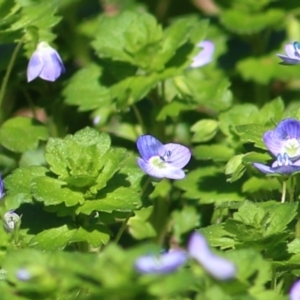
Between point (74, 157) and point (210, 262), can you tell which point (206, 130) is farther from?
point (210, 262)

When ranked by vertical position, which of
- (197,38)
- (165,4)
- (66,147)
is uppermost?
(66,147)

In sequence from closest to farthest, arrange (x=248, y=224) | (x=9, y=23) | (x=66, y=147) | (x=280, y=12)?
1. (x=248, y=224)
2. (x=66, y=147)
3. (x=9, y=23)
4. (x=280, y=12)

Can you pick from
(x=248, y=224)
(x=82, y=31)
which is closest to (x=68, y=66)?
(x=82, y=31)

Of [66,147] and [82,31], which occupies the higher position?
[66,147]

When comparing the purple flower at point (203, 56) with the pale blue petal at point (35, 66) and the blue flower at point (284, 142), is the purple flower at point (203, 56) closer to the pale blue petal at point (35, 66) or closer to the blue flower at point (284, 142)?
the pale blue petal at point (35, 66)

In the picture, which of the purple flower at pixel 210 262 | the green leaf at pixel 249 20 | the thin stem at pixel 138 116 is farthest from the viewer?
the green leaf at pixel 249 20

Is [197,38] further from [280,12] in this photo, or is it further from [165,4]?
[165,4]

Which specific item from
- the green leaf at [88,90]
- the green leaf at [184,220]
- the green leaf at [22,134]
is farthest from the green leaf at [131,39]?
the green leaf at [184,220]
